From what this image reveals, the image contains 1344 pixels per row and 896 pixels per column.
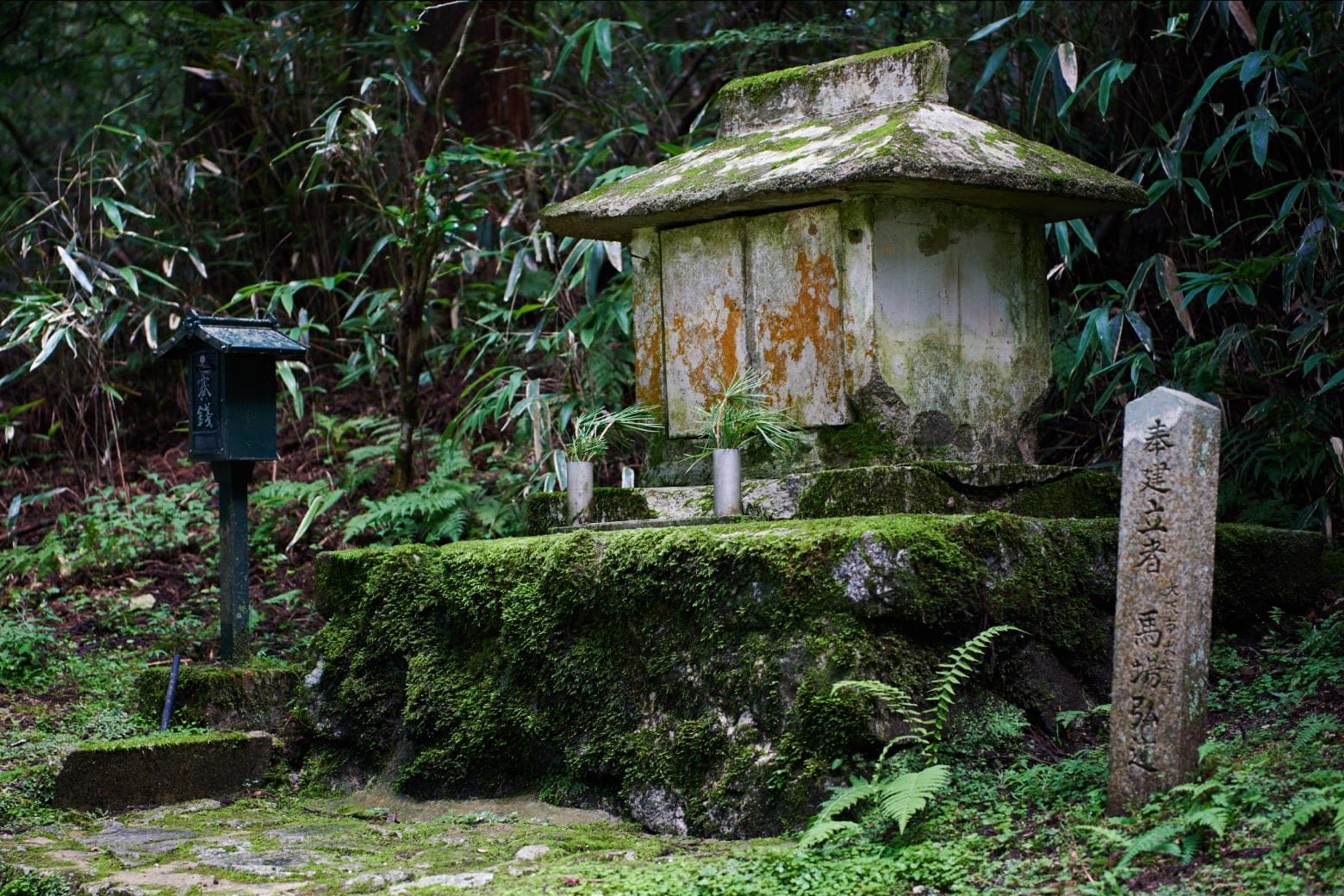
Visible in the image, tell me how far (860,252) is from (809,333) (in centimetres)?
40

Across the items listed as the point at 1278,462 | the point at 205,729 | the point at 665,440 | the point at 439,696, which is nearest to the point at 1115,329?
the point at 1278,462

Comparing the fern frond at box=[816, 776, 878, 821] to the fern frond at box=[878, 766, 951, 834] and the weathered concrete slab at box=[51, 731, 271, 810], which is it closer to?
the fern frond at box=[878, 766, 951, 834]

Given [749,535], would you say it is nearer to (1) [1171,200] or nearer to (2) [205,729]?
(2) [205,729]

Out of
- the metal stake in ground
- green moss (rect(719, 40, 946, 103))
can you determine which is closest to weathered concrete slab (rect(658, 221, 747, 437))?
green moss (rect(719, 40, 946, 103))

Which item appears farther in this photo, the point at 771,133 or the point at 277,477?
the point at 277,477

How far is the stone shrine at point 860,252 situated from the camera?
17.4 ft

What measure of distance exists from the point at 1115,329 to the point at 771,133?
2.09m

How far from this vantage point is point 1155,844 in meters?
3.29

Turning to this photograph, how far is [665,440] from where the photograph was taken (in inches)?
236

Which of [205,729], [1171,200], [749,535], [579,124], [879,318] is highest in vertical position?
[579,124]

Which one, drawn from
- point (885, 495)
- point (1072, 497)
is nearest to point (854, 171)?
point (885, 495)

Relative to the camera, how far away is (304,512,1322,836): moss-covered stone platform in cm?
419

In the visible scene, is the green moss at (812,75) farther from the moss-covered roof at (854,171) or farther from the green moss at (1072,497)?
the green moss at (1072,497)

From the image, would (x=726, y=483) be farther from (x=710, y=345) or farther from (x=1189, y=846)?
(x=1189, y=846)
